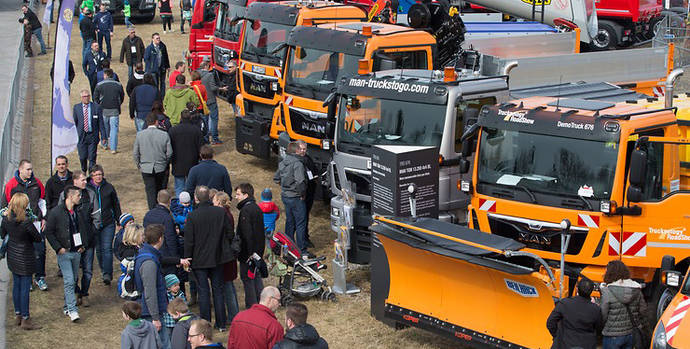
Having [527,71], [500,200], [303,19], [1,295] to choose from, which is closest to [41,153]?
[303,19]

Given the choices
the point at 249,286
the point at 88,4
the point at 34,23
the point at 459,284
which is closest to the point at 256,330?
the point at 459,284

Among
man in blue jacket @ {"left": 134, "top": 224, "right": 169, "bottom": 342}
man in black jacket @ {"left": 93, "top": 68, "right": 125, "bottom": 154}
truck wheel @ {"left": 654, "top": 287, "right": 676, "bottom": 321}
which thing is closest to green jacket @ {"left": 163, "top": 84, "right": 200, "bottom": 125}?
man in black jacket @ {"left": 93, "top": 68, "right": 125, "bottom": 154}

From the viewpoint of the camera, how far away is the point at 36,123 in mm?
21406

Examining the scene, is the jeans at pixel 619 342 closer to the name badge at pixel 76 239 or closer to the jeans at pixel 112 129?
the name badge at pixel 76 239

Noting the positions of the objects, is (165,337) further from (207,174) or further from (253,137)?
(253,137)

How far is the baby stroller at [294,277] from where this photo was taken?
12.1m

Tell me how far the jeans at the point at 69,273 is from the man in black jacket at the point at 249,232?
1973 mm

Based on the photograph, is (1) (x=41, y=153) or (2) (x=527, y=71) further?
(1) (x=41, y=153)

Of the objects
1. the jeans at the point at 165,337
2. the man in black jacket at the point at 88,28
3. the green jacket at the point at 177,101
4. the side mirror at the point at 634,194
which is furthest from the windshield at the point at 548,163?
the man in black jacket at the point at 88,28

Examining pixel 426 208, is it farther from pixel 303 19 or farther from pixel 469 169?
pixel 303 19

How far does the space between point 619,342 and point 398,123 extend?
4568 millimetres

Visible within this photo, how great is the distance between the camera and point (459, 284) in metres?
9.98

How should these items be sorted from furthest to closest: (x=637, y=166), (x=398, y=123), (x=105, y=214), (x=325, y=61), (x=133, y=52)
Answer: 1. (x=133, y=52)
2. (x=325, y=61)
3. (x=398, y=123)
4. (x=105, y=214)
5. (x=637, y=166)

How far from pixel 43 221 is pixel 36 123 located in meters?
10.1
